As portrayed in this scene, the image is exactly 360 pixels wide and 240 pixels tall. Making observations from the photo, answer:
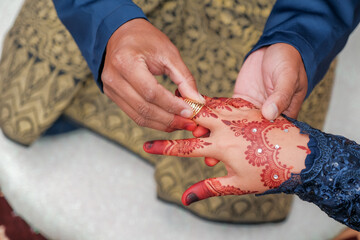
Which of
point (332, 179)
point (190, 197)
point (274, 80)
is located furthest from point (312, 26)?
point (190, 197)

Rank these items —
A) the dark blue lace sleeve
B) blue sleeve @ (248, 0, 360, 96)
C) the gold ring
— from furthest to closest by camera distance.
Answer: blue sleeve @ (248, 0, 360, 96), the gold ring, the dark blue lace sleeve

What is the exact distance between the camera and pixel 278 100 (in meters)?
0.78

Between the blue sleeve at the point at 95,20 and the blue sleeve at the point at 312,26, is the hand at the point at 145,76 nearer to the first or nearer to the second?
the blue sleeve at the point at 95,20

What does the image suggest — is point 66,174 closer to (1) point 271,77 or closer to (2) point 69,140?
(2) point 69,140

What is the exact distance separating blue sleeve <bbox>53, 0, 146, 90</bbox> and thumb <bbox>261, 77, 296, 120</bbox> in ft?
1.14

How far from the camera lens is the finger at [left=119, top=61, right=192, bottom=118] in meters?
0.76

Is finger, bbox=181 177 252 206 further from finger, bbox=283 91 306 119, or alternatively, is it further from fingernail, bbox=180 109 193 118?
finger, bbox=283 91 306 119

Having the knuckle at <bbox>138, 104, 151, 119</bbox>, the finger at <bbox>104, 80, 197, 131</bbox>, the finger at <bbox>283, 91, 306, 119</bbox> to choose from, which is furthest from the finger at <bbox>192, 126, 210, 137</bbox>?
the finger at <bbox>283, 91, 306, 119</bbox>

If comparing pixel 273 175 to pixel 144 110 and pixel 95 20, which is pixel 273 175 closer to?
pixel 144 110

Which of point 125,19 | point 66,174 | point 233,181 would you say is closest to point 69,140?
point 66,174

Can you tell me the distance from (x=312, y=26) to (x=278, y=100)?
0.29 m

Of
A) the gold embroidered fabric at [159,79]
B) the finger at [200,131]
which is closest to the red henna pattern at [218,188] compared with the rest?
the finger at [200,131]

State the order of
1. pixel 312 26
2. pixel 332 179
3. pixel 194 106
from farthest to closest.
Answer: pixel 312 26, pixel 194 106, pixel 332 179

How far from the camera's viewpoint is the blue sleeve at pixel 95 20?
87cm
